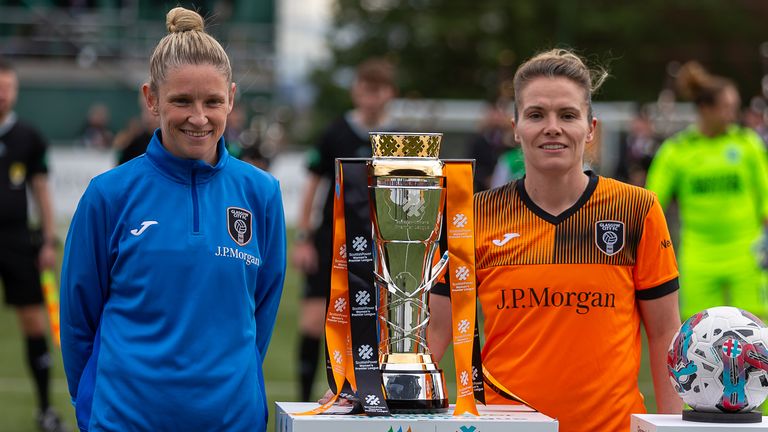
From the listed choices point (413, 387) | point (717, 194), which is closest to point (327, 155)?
point (717, 194)

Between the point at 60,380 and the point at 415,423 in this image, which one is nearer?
the point at 415,423

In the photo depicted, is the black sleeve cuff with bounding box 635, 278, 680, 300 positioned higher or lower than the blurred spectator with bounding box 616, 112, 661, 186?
lower

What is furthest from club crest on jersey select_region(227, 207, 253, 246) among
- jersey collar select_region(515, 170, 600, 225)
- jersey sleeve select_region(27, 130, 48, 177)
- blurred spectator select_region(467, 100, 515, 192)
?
blurred spectator select_region(467, 100, 515, 192)

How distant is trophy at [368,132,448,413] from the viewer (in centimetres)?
286

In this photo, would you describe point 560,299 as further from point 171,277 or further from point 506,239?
point 171,277

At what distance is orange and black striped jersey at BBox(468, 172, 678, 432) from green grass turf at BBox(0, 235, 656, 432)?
342cm

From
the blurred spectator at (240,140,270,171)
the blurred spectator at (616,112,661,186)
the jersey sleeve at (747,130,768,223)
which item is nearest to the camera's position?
the jersey sleeve at (747,130,768,223)

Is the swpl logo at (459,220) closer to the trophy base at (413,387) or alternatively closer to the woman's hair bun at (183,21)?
the trophy base at (413,387)

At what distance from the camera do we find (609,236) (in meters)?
3.34

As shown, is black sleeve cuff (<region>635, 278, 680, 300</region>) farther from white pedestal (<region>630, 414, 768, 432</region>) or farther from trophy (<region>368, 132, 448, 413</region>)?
trophy (<region>368, 132, 448, 413</region>)

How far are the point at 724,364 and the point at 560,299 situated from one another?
553mm

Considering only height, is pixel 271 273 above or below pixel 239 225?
below

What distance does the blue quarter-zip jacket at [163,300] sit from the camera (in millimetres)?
2977

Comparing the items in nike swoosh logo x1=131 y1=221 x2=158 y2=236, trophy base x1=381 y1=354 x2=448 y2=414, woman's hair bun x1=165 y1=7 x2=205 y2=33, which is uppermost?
woman's hair bun x1=165 y1=7 x2=205 y2=33
